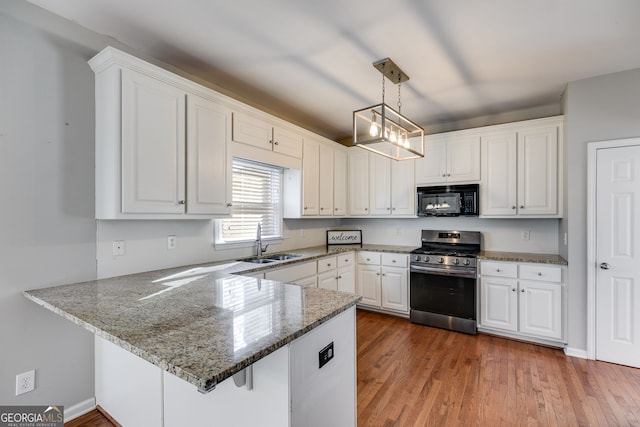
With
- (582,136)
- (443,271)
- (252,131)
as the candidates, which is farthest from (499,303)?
(252,131)

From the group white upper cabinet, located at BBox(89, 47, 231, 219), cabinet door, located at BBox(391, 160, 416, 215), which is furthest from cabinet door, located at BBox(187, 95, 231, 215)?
cabinet door, located at BBox(391, 160, 416, 215)

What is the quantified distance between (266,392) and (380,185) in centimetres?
348

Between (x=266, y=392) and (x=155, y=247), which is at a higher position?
(x=155, y=247)

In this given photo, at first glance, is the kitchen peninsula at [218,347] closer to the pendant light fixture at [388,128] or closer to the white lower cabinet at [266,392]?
the white lower cabinet at [266,392]

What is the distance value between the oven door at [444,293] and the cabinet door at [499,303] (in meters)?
0.12

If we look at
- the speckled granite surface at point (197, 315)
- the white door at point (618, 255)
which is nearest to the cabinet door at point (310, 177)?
the speckled granite surface at point (197, 315)

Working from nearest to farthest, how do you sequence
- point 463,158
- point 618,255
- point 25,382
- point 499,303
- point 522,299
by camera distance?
point 25,382 < point 618,255 < point 522,299 < point 499,303 < point 463,158

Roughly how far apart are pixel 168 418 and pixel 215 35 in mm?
2366

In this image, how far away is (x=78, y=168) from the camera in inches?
78.3

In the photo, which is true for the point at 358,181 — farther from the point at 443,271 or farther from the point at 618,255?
the point at 618,255

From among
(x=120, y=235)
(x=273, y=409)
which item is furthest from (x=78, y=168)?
(x=273, y=409)

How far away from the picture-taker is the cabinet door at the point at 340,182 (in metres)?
4.23

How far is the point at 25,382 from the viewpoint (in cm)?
179

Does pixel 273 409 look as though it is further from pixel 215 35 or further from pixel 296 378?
pixel 215 35
